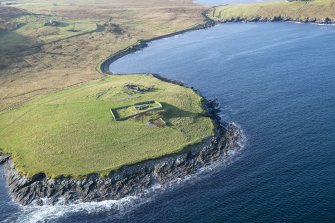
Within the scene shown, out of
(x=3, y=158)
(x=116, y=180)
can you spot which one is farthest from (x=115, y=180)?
(x=3, y=158)

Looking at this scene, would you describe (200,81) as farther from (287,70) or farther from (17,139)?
(17,139)

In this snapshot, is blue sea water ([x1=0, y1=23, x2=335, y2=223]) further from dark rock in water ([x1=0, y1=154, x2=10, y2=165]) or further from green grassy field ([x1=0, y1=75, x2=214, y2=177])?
dark rock in water ([x1=0, y1=154, x2=10, y2=165])

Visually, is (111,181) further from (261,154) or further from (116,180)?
(261,154)

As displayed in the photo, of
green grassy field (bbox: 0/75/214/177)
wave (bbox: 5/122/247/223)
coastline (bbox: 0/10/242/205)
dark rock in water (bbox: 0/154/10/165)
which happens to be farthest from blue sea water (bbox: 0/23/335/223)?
dark rock in water (bbox: 0/154/10/165)

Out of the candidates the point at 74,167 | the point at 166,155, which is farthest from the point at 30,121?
the point at 166,155

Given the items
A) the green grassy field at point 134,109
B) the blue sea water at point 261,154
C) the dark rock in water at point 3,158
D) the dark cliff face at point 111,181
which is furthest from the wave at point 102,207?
the green grassy field at point 134,109

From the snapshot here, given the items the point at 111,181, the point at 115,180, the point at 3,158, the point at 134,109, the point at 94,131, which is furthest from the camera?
the point at 134,109

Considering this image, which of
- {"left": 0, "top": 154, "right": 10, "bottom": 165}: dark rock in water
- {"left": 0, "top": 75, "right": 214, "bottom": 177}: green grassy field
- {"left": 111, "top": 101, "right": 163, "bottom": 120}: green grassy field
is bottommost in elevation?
{"left": 0, "top": 154, "right": 10, "bottom": 165}: dark rock in water
